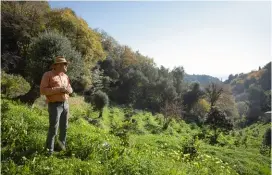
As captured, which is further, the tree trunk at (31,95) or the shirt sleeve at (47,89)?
the tree trunk at (31,95)

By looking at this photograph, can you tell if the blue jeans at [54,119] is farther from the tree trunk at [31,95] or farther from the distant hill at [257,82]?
the distant hill at [257,82]

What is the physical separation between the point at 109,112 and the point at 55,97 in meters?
26.4

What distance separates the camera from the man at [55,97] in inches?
293

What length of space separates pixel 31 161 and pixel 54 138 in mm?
1072

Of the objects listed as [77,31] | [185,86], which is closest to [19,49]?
[77,31]

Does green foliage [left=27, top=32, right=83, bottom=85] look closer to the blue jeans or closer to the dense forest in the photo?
the dense forest

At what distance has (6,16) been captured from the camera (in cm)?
2969

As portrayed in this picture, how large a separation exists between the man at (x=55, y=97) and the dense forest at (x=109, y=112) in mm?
646

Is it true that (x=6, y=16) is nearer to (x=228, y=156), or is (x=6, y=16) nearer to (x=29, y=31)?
(x=29, y=31)

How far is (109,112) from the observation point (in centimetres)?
3384

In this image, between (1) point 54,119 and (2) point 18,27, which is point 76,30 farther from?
(1) point 54,119

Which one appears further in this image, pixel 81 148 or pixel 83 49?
pixel 83 49

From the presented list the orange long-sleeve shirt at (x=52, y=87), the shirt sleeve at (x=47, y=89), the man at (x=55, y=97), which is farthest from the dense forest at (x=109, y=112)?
the shirt sleeve at (x=47, y=89)

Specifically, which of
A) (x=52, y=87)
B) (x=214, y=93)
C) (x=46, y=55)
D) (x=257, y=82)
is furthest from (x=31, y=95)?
(x=257, y=82)
